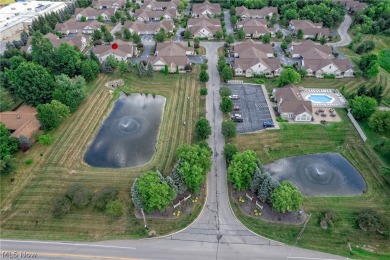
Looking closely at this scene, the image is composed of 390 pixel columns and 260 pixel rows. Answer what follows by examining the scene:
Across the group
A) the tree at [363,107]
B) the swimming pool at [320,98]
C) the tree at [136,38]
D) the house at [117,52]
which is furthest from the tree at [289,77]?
the tree at [136,38]

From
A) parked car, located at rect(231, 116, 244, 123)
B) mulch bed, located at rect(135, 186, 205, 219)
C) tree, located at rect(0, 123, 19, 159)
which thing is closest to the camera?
mulch bed, located at rect(135, 186, 205, 219)

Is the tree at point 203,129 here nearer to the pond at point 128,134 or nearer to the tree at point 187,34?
the pond at point 128,134

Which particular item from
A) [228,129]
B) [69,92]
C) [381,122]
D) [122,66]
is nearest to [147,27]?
[122,66]

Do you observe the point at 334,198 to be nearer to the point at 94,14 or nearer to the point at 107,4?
the point at 94,14

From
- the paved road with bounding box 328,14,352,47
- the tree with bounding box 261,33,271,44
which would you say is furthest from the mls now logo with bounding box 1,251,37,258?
the paved road with bounding box 328,14,352,47

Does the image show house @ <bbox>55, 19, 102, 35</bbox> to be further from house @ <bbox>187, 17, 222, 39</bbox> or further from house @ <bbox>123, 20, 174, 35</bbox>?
house @ <bbox>187, 17, 222, 39</bbox>

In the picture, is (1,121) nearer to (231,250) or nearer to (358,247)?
(231,250)
